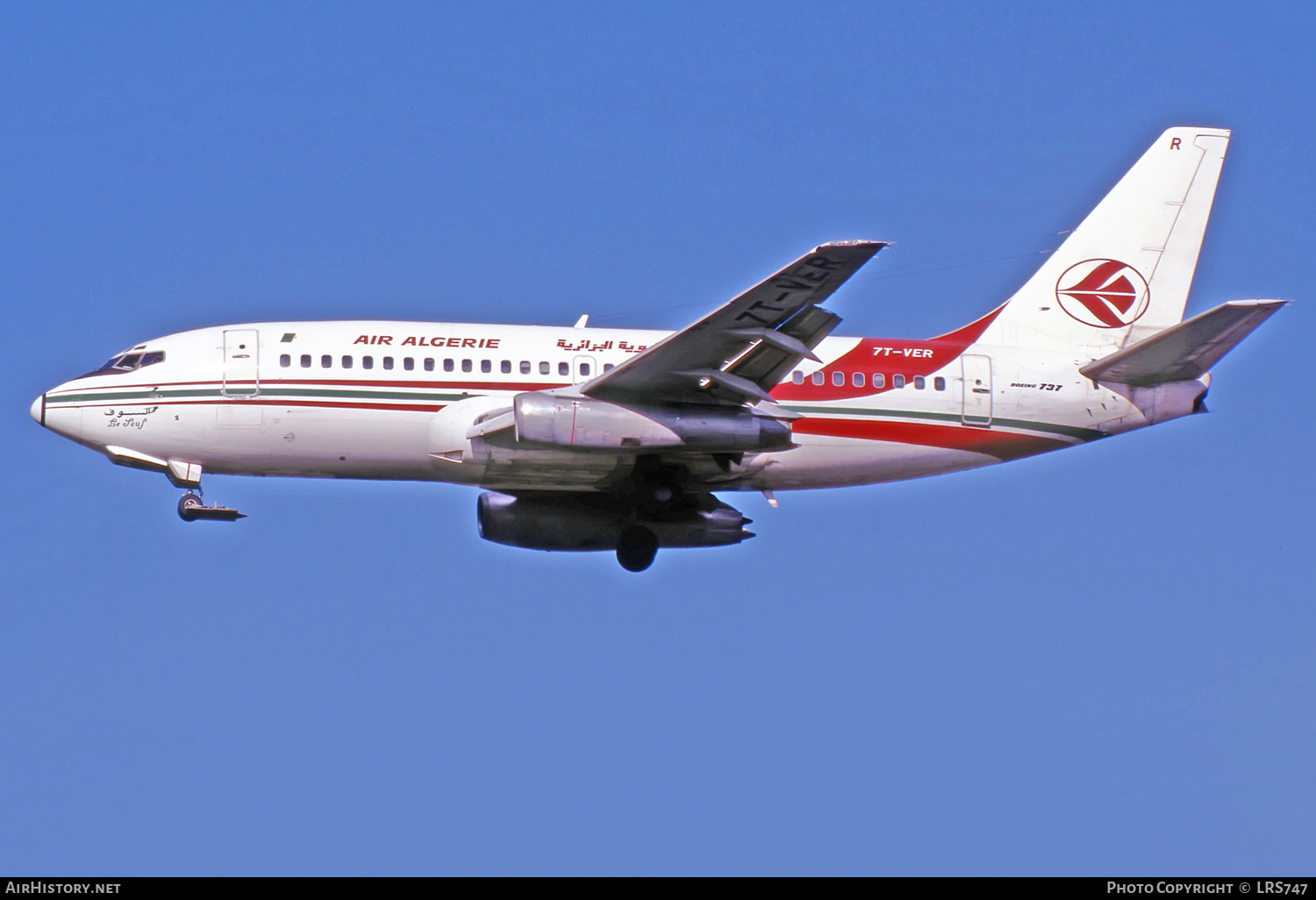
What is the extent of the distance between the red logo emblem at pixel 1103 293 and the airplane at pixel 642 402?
2.8 inches

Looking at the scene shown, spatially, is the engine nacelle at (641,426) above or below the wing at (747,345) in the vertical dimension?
below

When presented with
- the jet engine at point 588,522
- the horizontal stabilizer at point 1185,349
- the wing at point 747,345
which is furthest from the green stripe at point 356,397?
the jet engine at point 588,522

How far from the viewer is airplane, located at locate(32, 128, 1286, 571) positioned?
38656mm

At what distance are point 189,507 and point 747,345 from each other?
38.8ft

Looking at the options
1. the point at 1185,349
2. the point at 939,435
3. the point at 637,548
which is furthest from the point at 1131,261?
the point at 637,548

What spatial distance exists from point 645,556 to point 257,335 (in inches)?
380

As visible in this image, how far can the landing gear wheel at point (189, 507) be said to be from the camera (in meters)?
39.8

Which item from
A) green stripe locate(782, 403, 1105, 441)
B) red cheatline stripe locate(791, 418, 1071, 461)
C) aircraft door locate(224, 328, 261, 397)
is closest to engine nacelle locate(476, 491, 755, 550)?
red cheatline stripe locate(791, 418, 1071, 461)

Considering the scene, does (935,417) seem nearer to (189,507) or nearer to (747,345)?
(747,345)

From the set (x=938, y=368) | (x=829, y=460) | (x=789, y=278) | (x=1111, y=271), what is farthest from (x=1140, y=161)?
(x=789, y=278)

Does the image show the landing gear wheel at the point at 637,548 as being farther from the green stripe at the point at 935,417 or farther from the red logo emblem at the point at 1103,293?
the red logo emblem at the point at 1103,293

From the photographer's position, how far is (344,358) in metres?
40.2

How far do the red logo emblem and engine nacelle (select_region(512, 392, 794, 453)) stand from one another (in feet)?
30.9

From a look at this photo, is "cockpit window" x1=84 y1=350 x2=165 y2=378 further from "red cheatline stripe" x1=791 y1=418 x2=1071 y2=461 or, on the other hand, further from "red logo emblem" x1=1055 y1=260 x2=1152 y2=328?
"red logo emblem" x1=1055 y1=260 x2=1152 y2=328
